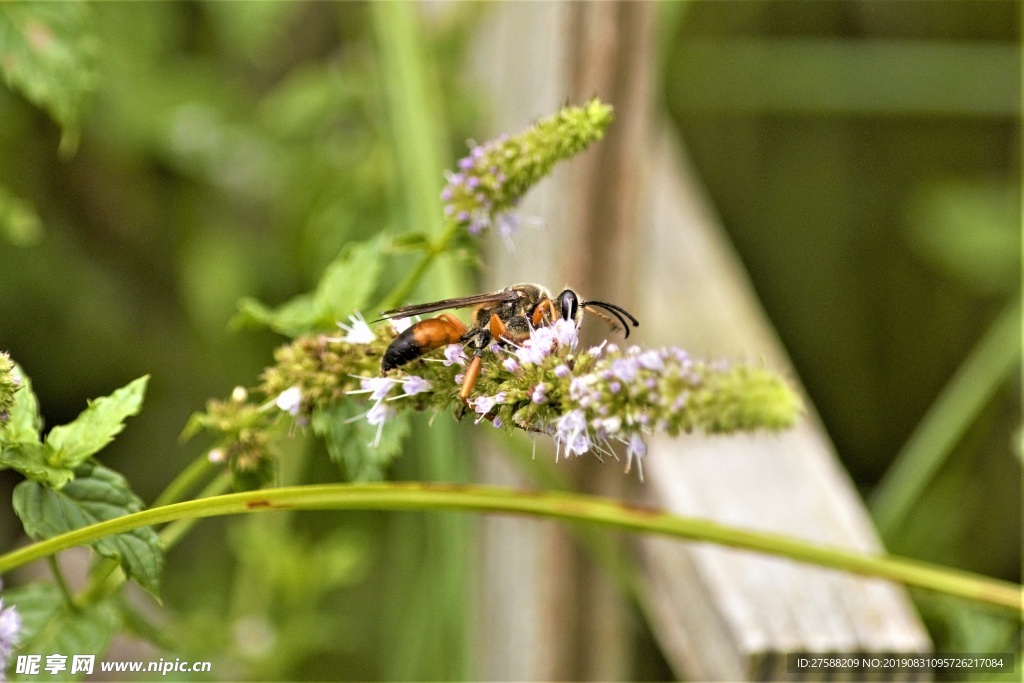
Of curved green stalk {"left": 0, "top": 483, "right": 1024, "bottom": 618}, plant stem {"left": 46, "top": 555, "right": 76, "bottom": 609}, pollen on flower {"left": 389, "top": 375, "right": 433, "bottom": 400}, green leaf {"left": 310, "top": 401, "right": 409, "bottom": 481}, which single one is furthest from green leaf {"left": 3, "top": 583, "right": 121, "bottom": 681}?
pollen on flower {"left": 389, "top": 375, "right": 433, "bottom": 400}

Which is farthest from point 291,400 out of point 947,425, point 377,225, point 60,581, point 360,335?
point 947,425

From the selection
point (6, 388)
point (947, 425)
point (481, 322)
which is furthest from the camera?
point (947, 425)

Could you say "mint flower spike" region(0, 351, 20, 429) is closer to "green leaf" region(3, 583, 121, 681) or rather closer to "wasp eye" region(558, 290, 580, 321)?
"green leaf" region(3, 583, 121, 681)

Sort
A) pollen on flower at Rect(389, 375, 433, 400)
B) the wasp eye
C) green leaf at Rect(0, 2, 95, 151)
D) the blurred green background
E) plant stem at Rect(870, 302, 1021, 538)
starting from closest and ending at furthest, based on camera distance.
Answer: pollen on flower at Rect(389, 375, 433, 400), the wasp eye, green leaf at Rect(0, 2, 95, 151), plant stem at Rect(870, 302, 1021, 538), the blurred green background

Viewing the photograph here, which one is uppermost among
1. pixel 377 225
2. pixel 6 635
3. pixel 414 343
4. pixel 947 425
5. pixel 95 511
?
pixel 377 225

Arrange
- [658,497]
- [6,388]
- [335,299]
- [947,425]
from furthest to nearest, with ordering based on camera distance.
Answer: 1. [947,425]
2. [658,497]
3. [335,299]
4. [6,388]

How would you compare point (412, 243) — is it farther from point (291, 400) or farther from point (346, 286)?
point (291, 400)

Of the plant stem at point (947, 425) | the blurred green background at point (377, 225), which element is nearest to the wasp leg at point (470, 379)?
the blurred green background at point (377, 225)

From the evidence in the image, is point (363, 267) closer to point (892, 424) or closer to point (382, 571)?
point (382, 571)
